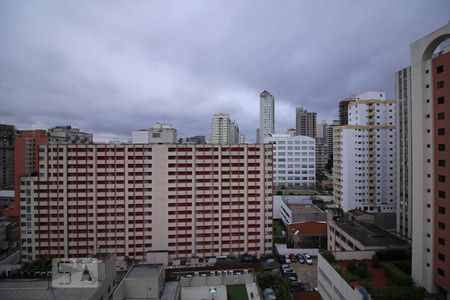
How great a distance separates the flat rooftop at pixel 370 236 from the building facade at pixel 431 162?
4.70 meters

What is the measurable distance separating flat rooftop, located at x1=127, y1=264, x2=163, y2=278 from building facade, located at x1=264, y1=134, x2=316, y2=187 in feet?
148

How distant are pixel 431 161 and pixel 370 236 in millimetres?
10224

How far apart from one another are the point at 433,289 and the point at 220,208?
1892 centimetres

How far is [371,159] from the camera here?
125 ft

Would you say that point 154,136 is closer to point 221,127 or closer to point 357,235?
point 357,235

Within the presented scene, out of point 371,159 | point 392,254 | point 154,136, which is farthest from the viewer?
point 371,159

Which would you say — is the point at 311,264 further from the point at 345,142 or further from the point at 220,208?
the point at 345,142

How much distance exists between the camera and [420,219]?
54.0 ft

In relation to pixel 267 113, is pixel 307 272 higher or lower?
lower

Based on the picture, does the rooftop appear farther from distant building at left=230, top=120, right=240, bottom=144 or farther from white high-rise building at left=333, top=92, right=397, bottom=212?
distant building at left=230, top=120, right=240, bottom=144

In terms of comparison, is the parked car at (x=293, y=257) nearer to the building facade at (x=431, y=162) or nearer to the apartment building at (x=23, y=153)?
the building facade at (x=431, y=162)

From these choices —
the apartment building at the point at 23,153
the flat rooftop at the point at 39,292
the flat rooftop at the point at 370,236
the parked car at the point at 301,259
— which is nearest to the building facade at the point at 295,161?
the parked car at the point at 301,259

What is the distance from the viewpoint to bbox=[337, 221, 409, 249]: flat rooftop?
70.6ft

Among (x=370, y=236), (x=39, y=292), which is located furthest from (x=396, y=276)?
(x=39, y=292)
